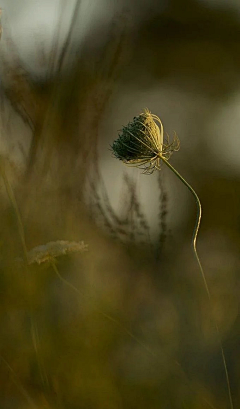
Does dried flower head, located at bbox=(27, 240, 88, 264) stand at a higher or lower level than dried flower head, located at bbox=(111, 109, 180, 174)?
lower

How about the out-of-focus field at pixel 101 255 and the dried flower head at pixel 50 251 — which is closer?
the dried flower head at pixel 50 251

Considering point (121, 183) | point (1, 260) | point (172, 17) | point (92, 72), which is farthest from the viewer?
point (172, 17)

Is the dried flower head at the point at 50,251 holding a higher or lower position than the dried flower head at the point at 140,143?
lower

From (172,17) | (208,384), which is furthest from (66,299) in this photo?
(172,17)

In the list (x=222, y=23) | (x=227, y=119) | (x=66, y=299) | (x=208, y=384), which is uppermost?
(x=222, y=23)

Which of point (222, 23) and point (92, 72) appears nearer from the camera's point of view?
point (92, 72)

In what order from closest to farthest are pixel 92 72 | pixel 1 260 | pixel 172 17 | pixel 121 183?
pixel 1 260, pixel 121 183, pixel 92 72, pixel 172 17

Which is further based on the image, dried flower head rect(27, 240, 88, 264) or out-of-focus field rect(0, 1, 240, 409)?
out-of-focus field rect(0, 1, 240, 409)

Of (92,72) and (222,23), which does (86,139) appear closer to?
(92,72)
